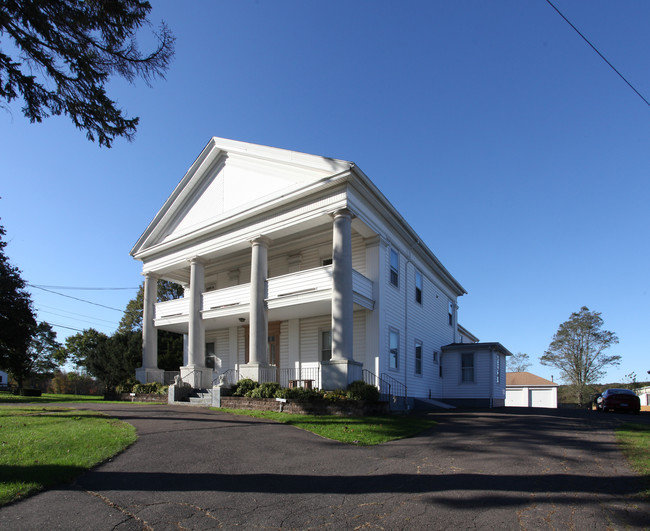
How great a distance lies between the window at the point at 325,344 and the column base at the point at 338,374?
13.9ft

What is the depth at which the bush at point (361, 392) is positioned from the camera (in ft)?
42.7

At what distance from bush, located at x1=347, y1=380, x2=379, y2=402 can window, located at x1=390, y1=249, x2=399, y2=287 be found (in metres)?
5.74

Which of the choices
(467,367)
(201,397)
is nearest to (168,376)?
(201,397)

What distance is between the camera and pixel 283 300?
54.2 feet

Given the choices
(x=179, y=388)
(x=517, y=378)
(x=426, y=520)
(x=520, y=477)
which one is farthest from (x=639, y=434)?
(x=517, y=378)

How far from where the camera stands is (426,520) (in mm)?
4621

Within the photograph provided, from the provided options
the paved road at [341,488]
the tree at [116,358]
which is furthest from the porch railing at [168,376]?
the paved road at [341,488]

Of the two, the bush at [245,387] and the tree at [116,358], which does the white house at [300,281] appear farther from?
the tree at [116,358]

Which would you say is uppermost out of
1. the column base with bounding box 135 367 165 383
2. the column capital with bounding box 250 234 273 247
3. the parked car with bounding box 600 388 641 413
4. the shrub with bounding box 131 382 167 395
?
the column capital with bounding box 250 234 273 247

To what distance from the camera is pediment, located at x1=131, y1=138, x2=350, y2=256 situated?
1675cm

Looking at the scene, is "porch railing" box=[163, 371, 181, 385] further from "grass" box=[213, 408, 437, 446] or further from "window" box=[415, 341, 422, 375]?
"window" box=[415, 341, 422, 375]

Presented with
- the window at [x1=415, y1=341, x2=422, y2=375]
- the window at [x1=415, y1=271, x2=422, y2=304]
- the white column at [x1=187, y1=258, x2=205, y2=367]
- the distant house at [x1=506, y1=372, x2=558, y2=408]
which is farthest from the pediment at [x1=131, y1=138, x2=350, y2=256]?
the distant house at [x1=506, y1=372, x2=558, y2=408]

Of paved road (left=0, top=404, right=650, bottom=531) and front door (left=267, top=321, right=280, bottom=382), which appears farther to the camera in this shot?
front door (left=267, top=321, right=280, bottom=382)

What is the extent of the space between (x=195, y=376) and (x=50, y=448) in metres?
11.9
